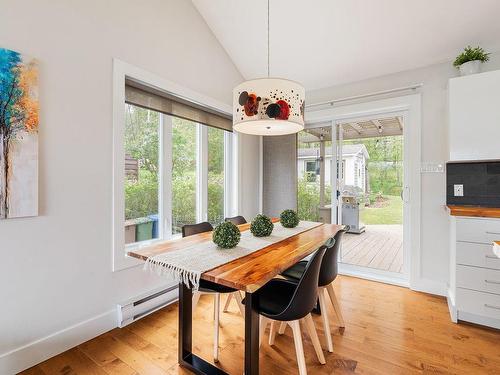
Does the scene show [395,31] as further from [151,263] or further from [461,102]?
[151,263]

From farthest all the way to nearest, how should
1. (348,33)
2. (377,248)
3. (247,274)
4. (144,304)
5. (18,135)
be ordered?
(377,248), (348,33), (144,304), (18,135), (247,274)

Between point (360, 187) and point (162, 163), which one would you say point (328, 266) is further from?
point (360, 187)

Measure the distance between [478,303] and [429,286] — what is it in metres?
0.66

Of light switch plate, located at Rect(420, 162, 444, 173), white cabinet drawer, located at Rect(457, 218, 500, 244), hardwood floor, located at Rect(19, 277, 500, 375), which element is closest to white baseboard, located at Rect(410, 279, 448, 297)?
hardwood floor, located at Rect(19, 277, 500, 375)

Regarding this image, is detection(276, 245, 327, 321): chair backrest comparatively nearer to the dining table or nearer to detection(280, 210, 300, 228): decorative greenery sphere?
the dining table

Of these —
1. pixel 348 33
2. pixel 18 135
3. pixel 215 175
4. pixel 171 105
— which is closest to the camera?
pixel 18 135

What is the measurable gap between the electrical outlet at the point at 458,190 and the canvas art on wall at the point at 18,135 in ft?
12.0

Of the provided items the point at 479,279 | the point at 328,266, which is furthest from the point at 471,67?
the point at 328,266

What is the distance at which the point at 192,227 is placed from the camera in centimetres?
221

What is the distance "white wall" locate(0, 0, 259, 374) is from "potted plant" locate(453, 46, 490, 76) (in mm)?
2918

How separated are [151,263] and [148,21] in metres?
2.20

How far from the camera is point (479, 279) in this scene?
2.15 m

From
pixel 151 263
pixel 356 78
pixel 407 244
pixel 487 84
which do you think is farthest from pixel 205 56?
pixel 407 244

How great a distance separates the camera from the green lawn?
314cm
